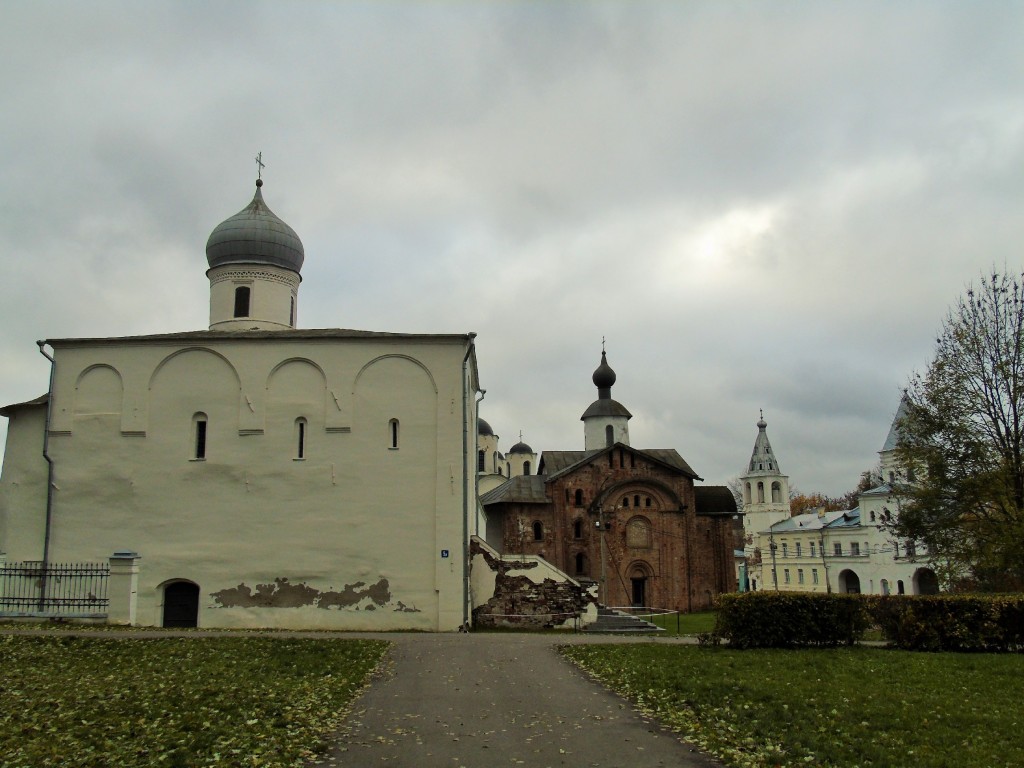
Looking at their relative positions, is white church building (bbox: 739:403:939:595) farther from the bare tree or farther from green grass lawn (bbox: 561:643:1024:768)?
green grass lawn (bbox: 561:643:1024:768)

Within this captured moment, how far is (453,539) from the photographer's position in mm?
20359

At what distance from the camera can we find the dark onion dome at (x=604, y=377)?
4725cm

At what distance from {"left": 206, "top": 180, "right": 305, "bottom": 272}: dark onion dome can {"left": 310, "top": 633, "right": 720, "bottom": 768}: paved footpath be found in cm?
1674

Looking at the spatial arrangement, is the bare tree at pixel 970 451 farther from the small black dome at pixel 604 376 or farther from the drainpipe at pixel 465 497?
the small black dome at pixel 604 376

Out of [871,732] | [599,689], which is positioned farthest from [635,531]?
[871,732]

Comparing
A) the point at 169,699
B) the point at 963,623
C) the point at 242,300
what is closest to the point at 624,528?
the point at 242,300

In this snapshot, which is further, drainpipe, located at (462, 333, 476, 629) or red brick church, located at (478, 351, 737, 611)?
red brick church, located at (478, 351, 737, 611)

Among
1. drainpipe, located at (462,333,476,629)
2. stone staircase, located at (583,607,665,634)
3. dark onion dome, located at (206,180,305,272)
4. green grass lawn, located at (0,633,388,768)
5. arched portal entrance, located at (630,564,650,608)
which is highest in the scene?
dark onion dome, located at (206,180,305,272)

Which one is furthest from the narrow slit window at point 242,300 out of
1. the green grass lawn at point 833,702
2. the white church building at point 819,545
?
the white church building at point 819,545

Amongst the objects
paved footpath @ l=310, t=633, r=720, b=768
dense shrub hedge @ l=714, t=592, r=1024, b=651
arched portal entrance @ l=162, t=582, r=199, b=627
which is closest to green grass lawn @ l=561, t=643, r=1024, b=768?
paved footpath @ l=310, t=633, r=720, b=768

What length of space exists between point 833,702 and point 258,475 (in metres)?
15.6

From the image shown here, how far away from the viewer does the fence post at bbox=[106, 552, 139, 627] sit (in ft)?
58.2

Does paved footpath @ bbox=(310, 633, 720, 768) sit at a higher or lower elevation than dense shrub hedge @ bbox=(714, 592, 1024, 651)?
lower

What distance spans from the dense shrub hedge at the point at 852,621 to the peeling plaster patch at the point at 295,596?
911cm
